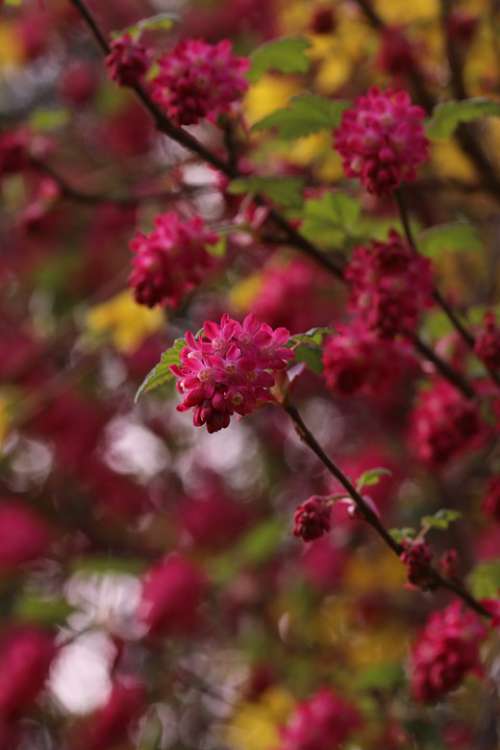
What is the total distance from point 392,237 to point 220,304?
2.58 m

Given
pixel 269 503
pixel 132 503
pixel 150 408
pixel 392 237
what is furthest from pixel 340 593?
pixel 392 237

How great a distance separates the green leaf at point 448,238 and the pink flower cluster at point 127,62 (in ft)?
1.80

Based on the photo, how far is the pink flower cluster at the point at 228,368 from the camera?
4.11ft

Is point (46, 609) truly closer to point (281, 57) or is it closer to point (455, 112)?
point (281, 57)

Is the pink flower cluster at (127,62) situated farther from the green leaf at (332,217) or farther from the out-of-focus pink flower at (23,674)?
the out-of-focus pink flower at (23,674)

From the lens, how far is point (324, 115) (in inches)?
72.3

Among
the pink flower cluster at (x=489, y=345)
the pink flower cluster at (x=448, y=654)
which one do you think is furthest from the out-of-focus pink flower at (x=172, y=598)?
the pink flower cluster at (x=489, y=345)

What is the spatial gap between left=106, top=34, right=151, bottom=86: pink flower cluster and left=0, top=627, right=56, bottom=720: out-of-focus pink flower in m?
1.82

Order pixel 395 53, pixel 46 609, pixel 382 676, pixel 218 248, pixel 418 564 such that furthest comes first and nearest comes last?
pixel 46 609
pixel 395 53
pixel 382 676
pixel 218 248
pixel 418 564

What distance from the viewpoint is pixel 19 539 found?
3.89m

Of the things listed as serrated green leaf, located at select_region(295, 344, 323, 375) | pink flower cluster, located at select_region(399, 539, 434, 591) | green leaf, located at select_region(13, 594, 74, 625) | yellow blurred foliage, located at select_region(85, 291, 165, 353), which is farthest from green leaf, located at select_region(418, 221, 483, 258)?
green leaf, located at select_region(13, 594, 74, 625)

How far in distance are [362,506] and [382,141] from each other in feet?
1.77

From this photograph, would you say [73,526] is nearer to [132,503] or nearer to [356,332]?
[132,503]

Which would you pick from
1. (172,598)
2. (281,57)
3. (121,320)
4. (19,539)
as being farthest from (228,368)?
(19,539)
